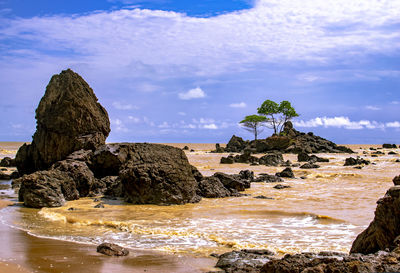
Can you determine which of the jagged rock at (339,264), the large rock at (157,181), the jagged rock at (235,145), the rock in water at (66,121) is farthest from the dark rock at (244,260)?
the jagged rock at (235,145)

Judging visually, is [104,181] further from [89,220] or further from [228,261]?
[228,261]

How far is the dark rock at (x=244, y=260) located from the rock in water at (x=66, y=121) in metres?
11.0

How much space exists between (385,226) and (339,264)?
1.52 metres

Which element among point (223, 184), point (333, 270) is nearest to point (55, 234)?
point (333, 270)

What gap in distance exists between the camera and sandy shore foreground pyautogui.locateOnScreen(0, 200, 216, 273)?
5.53 meters

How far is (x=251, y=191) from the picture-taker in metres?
14.7

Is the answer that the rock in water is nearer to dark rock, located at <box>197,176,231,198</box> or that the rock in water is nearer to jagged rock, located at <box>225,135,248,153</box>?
dark rock, located at <box>197,176,231,198</box>

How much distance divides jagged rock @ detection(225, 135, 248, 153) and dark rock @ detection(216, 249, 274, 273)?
44232mm

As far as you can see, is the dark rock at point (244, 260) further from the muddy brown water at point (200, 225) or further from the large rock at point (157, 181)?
the large rock at point (157, 181)

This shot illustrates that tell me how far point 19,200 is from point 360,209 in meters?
9.69

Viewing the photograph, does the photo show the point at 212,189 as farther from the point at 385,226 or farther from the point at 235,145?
the point at 235,145

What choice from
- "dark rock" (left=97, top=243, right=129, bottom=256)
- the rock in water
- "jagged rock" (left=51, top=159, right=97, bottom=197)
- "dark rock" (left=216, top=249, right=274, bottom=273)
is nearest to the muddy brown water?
"dark rock" (left=97, top=243, right=129, bottom=256)

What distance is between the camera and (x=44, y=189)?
11.6 meters

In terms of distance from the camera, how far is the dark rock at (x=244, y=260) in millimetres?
5394
